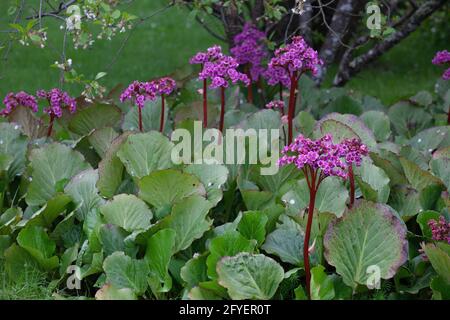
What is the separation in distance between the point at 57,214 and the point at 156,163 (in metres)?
0.43

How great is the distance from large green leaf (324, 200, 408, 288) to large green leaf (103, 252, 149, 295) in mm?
616

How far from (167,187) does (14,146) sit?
36.4 inches

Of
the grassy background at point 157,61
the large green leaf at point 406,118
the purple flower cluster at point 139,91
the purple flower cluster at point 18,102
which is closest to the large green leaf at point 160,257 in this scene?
the purple flower cluster at point 139,91

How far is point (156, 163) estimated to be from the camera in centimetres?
303

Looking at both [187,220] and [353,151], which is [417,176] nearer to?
[353,151]

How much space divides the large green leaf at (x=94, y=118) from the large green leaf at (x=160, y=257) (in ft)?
3.94

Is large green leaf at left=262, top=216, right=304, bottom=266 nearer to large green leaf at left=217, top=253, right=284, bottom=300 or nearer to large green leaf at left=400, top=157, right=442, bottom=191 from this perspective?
large green leaf at left=217, top=253, right=284, bottom=300

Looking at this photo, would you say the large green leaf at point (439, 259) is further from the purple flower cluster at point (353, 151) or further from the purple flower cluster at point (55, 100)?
the purple flower cluster at point (55, 100)

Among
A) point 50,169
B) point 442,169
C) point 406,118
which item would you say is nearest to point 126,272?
point 50,169

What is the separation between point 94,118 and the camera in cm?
370

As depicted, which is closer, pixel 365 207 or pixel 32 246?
pixel 365 207
